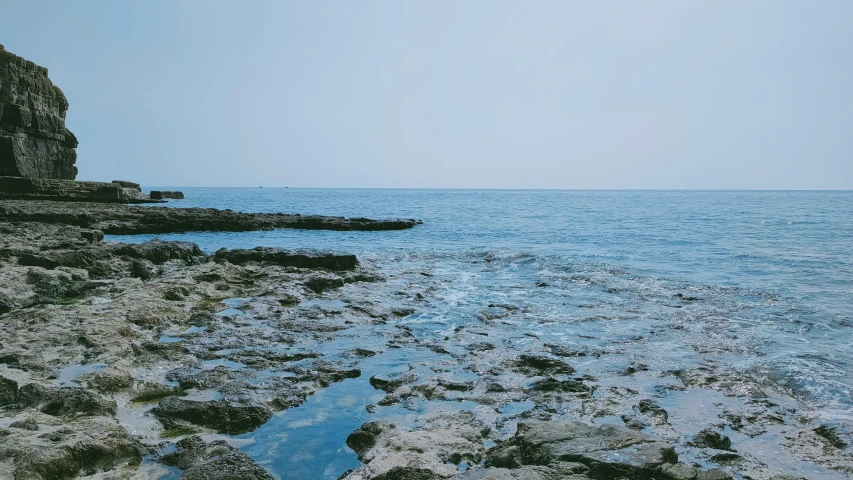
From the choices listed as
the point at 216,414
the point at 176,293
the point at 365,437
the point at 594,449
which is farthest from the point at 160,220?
the point at 594,449

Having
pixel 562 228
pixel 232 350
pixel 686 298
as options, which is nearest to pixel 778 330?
pixel 686 298

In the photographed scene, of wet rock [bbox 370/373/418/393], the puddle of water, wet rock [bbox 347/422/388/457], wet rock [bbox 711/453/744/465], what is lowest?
wet rock [bbox 370/373/418/393]

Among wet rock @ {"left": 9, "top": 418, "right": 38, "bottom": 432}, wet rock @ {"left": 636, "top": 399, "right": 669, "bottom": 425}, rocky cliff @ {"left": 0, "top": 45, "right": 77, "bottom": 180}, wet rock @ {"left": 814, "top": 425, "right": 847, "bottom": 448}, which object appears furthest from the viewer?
rocky cliff @ {"left": 0, "top": 45, "right": 77, "bottom": 180}

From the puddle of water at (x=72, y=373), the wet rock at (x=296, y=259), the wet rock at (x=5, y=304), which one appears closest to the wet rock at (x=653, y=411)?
the puddle of water at (x=72, y=373)

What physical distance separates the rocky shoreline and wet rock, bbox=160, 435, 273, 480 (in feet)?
0.06

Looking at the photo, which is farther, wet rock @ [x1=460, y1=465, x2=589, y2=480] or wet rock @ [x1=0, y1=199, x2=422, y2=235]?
wet rock @ [x1=0, y1=199, x2=422, y2=235]

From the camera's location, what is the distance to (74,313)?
9.34m

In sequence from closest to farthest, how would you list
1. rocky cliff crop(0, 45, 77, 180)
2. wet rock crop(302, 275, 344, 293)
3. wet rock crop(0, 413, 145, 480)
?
wet rock crop(0, 413, 145, 480) < wet rock crop(302, 275, 344, 293) < rocky cliff crop(0, 45, 77, 180)

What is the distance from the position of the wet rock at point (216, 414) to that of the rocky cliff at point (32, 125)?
53.0 m

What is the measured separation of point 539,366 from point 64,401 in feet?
19.9

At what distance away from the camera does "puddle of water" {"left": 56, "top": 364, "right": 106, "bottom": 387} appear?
21.3ft

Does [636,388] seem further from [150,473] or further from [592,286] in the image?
[592,286]

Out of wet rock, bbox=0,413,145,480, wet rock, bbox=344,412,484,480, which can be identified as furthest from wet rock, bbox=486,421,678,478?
wet rock, bbox=0,413,145,480

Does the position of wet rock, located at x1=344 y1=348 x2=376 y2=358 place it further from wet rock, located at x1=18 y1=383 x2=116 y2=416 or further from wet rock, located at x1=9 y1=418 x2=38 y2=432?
wet rock, located at x1=9 y1=418 x2=38 y2=432
